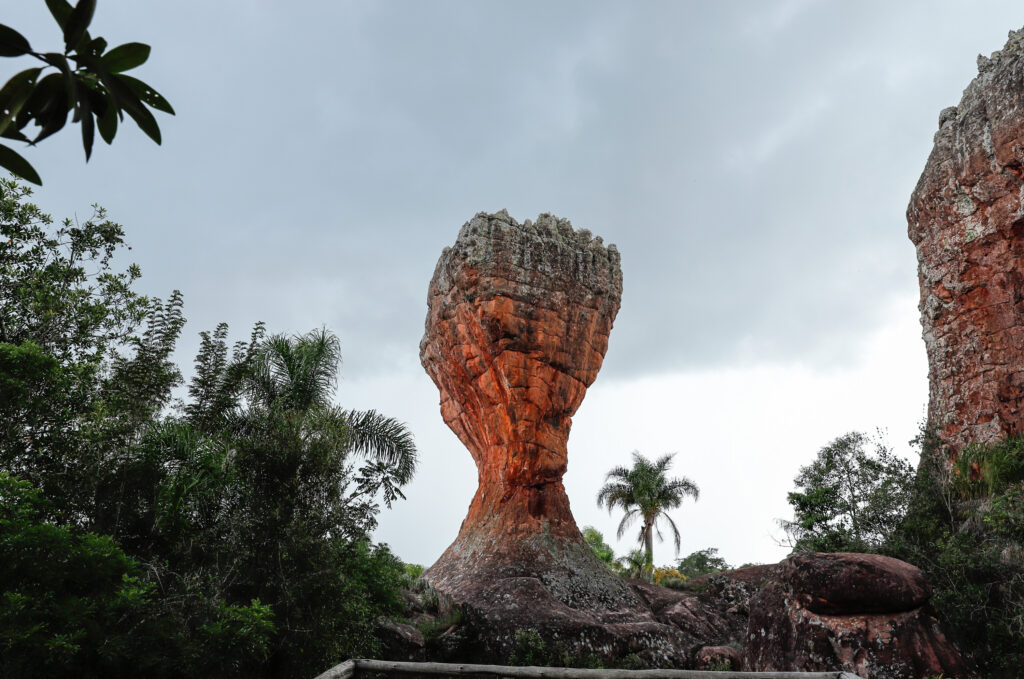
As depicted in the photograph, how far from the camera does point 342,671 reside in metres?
6.31

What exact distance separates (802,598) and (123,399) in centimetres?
1387

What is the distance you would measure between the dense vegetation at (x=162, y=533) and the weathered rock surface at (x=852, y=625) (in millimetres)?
7246

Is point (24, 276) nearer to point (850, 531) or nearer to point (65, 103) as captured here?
point (65, 103)

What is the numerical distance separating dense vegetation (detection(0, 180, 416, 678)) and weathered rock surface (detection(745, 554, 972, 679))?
7.25 meters

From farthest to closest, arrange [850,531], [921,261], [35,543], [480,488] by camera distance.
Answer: [480,488] < [921,261] < [850,531] < [35,543]

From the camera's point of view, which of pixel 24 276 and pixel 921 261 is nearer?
pixel 24 276

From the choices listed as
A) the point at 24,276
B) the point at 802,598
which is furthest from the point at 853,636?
the point at 24,276

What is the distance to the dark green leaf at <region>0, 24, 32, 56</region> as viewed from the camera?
1.35m

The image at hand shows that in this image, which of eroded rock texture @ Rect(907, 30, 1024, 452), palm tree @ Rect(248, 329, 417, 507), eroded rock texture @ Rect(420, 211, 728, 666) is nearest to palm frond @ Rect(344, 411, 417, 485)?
palm tree @ Rect(248, 329, 417, 507)

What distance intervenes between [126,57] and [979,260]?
21.6m

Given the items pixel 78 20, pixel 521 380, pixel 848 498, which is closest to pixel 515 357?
pixel 521 380

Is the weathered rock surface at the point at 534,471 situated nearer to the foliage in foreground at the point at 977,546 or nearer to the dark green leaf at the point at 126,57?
the foliage in foreground at the point at 977,546

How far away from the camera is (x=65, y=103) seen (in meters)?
1.45

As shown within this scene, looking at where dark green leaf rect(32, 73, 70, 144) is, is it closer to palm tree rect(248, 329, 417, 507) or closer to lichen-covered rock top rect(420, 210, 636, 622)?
palm tree rect(248, 329, 417, 507)
